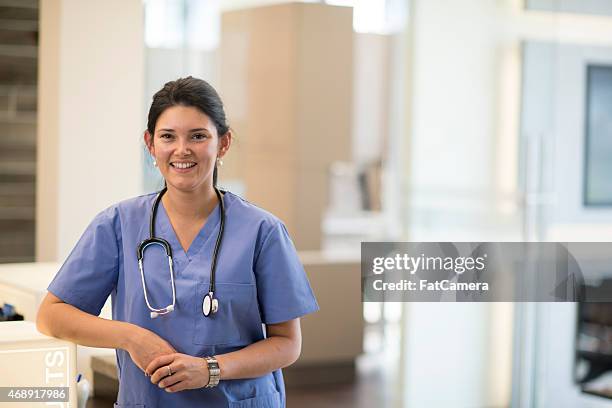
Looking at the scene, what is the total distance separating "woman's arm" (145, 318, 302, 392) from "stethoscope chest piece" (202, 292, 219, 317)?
7 centimetres

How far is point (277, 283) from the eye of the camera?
1.67 meters

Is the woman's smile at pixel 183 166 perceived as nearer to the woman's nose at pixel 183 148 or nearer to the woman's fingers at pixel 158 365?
the woman's nose at pixel 183 148

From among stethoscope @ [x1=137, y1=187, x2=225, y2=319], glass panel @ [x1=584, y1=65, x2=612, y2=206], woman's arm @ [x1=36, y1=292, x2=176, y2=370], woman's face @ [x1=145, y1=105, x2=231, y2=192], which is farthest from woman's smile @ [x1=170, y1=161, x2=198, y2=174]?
glass panel @ [x1=584, y1=65, x2=612, y2=206]

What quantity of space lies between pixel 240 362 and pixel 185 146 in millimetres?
366

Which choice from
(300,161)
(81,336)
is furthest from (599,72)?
(81,336)

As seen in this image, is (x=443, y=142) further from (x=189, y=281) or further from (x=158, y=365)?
(x=158, y=365)

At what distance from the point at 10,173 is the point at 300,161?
4.38 feet

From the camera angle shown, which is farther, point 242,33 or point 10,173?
point 242,33

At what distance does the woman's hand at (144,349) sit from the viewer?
60.9 inches

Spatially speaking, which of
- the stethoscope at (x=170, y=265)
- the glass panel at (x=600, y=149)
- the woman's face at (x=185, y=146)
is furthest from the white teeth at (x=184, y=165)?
the glass panel at (x=600, y=149)

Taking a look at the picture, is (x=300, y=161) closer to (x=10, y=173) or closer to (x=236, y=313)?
(x=10, y=173)

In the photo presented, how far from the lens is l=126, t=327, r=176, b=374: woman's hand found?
155 centimetres

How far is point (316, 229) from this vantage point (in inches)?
164

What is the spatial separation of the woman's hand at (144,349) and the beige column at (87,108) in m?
1.30
